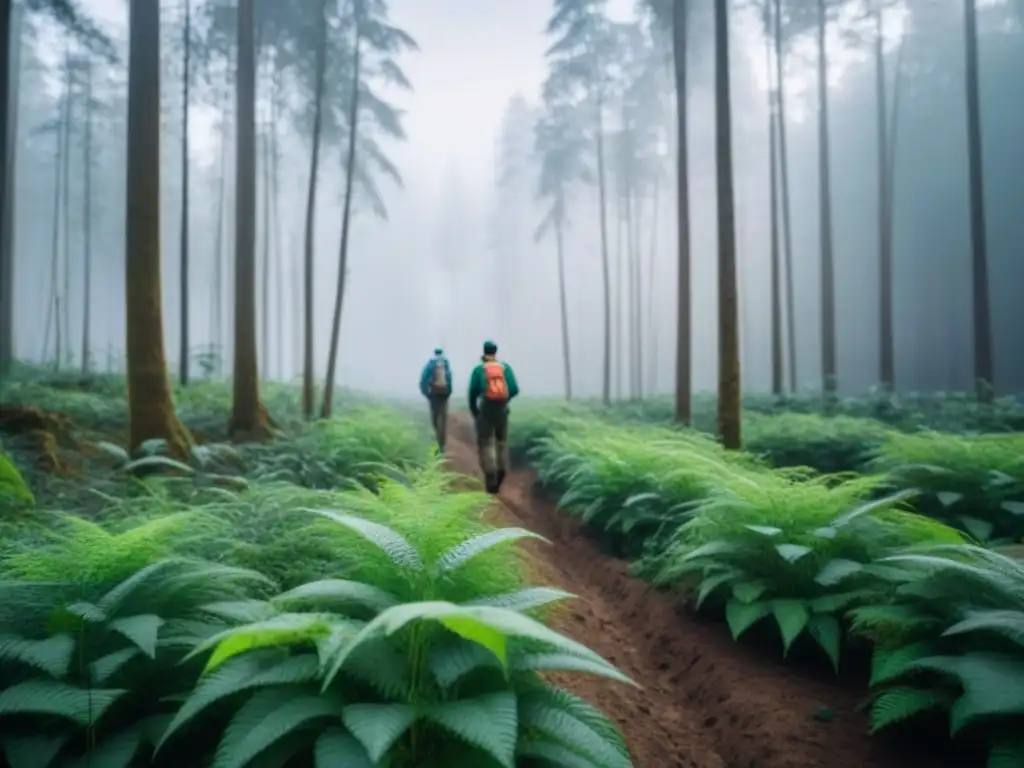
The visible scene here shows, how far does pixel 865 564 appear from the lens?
4016 millimetres

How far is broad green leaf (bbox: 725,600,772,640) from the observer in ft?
12.3

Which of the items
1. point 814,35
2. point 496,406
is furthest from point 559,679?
point 814,35

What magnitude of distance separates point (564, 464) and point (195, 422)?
6478 millimetres

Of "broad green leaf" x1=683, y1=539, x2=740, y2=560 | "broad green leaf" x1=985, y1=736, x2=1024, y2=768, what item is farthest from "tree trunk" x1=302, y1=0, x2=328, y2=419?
"broad green leaf" x1=985, y1=736, x2=1024, y2=768

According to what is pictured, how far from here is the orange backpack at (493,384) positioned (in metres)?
9.26

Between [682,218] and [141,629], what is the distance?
14.0m

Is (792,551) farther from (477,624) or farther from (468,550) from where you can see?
(477,624)

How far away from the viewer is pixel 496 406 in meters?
9.34

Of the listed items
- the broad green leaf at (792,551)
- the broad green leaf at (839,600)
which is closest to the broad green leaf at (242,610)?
the broad green leaf at (792,551)

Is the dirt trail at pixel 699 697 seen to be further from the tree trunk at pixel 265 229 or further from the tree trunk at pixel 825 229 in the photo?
the tree trunk at pixel 265 229

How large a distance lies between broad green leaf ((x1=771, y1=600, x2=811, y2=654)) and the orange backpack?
5.78 meters

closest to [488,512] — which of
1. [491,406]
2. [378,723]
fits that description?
[491,406]

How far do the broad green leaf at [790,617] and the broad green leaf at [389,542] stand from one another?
210 cm

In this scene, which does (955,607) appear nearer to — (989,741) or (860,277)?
(989,741)
